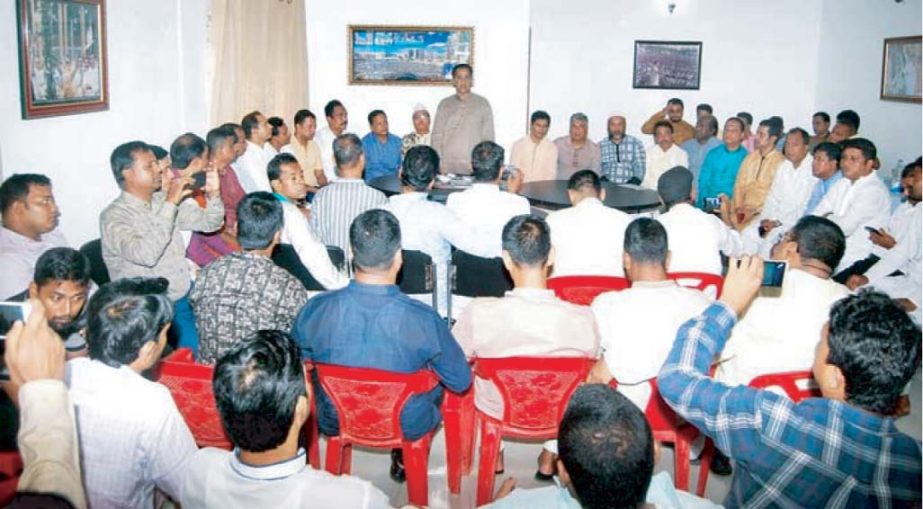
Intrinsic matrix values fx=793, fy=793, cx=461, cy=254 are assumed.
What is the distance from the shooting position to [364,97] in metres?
8.51

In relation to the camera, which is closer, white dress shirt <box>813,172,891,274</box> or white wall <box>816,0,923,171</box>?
white dress shirt <box>813,172,891,274</box>

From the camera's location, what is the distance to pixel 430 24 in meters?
8.27

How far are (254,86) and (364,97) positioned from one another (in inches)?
73.4

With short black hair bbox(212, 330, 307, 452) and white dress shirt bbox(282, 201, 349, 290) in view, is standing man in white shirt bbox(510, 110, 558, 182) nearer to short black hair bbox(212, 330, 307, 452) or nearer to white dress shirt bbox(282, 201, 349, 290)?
white dress shirt bbox(282, 201, 349, 290)

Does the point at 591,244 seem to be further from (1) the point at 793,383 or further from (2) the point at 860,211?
(2) the point at 860,211

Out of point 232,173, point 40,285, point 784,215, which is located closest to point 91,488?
point 40,285

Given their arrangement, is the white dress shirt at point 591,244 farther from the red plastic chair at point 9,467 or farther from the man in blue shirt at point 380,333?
the red plastic chair at point 9,467

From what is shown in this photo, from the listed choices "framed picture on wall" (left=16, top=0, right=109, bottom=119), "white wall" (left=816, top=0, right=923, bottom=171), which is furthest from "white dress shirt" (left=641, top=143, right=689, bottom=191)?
"framed picture on wall" (left=16, top=0, right=109, bottom=119)

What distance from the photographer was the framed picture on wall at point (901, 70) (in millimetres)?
7180

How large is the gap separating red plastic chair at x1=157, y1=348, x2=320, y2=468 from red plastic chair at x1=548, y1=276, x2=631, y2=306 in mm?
1479

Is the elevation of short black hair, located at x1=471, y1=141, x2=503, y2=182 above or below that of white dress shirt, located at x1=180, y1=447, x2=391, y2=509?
above

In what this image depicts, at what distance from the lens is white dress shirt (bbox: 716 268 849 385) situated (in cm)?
265

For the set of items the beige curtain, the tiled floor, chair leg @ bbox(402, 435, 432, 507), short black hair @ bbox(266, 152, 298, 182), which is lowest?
the tiled floor

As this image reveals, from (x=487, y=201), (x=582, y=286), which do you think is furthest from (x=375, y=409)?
(x=487, y=201)
